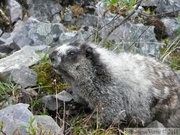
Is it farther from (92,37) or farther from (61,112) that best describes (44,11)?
(61,112)

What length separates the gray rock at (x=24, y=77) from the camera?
21.8 feet

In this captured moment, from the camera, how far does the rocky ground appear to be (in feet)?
19.5

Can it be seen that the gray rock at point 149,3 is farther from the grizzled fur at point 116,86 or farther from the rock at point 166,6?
the grizzled fur at point 116,86

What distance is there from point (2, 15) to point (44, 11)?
88 centimetres

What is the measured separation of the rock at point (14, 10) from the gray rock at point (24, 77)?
3131mm

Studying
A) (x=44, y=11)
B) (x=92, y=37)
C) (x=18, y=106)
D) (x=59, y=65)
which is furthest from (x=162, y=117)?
(x=44, y=11)

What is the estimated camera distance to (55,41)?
8.81 m

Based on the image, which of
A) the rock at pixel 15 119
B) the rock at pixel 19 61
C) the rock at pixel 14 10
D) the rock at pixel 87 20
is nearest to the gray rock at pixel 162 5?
the rock at pixel 87 20

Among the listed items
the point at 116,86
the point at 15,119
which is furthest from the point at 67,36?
the point at 15,119

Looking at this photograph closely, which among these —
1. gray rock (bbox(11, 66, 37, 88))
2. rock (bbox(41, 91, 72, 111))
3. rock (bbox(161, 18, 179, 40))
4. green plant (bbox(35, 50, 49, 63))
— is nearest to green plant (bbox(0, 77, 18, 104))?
gray rock (bbox(11, 66, 37, 88))

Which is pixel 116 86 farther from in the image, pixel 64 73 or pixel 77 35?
pixel 77 35

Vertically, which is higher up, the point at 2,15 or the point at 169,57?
the point at 2,15

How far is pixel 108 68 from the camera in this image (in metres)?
6.18

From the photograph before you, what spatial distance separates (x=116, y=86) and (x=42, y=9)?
429 centimetres
